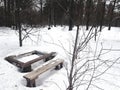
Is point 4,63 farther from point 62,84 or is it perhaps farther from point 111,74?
point 111,74

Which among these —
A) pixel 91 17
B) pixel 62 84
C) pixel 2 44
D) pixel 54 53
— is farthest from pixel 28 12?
pixel 91 17

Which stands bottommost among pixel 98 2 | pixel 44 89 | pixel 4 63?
pixel 44 89

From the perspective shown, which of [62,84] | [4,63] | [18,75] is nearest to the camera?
[62,84]

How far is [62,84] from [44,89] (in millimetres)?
497

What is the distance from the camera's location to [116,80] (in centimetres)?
361

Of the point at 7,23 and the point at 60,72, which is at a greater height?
the point at 7,23

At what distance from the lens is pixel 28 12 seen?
7.21m

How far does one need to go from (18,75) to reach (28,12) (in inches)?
177

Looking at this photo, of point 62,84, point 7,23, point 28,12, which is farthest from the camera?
point 7,23

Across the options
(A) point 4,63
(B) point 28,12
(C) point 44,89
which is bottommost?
(C) point 44,89

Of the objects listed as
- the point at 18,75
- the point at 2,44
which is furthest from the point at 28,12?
the point at 18,75

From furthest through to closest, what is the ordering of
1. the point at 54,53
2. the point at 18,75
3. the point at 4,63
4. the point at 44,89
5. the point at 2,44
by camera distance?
the point at 2,44, the point at 54,53, the point at 4,63, the point at 18,75, the point at 44,89

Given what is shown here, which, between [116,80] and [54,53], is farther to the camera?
[54,53]

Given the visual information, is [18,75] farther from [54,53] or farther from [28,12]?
[28,12]
